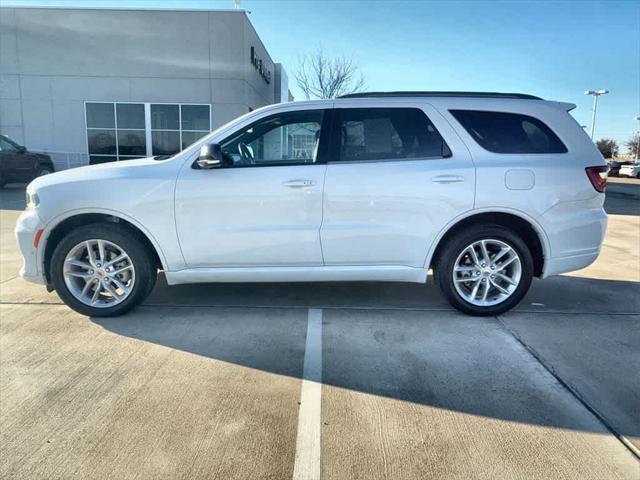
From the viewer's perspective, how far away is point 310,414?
2852 millimetres

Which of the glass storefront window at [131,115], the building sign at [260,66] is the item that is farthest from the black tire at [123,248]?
the building sign at [260,66]

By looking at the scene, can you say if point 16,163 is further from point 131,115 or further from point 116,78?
point 116,78

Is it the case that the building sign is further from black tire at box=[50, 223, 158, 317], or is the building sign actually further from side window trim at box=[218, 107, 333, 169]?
black tire at box=[50, 223, 158, 317]

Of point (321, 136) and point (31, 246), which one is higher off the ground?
point (321, 136)

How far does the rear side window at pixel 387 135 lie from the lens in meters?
4.29

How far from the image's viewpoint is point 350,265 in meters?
4.34

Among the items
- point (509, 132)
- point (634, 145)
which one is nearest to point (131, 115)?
point (509, 132)

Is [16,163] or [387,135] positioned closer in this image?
[387,135]

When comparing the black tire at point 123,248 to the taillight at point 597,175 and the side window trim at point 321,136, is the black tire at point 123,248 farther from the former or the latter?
the taillight at point 597,175

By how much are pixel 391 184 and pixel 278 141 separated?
1.09 m

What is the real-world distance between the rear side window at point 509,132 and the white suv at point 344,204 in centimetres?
1

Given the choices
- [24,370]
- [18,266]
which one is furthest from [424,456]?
[18,266]

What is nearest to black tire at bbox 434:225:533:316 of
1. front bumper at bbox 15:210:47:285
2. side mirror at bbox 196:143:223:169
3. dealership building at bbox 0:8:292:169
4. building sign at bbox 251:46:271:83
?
side mirror at bbox 196:143:223:169

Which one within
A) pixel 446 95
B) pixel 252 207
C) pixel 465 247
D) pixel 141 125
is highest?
pixel 141 125
